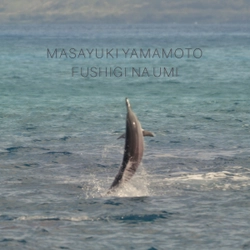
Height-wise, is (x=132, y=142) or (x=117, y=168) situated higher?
(x=132, y=142)

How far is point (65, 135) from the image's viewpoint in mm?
33781

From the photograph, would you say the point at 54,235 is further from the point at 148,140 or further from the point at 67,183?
the point at 148,140

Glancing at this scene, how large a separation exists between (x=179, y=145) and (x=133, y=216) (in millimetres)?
10801

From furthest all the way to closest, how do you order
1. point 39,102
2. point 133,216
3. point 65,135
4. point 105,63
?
point 105,63 < point 39,102 < point 65,135 < point 133,216

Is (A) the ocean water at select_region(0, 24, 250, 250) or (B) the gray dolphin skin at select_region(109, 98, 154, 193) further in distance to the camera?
(B) the gray dolphin skin at select_region(109, 98, 154, 193)

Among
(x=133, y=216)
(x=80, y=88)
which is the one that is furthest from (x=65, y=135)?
(x=80, y=88)

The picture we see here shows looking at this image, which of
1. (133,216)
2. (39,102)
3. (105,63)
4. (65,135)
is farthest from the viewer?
(105,63)

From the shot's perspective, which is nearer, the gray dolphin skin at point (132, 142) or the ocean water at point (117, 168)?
the ocean water at point (117, 168)

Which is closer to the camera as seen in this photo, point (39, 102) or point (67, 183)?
point (67, 183)

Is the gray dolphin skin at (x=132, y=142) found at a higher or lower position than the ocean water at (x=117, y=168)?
higher

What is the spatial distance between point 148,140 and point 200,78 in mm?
35424

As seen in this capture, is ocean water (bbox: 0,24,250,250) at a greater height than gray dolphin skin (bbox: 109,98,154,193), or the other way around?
gray dolphin skin (bbox: 109,98,154,193)

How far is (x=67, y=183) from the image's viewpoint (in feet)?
81.1

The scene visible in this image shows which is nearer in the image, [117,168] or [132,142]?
[132,142]
